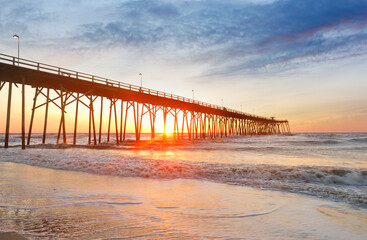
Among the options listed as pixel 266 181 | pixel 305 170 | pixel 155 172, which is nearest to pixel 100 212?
pixel 155 172

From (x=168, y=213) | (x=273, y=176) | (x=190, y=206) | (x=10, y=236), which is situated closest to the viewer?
(x=10, y=236)

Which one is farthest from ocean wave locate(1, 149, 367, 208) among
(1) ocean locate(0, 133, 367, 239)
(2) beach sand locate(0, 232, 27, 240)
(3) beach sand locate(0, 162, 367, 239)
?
(2) beach sand locate(0, 232, 27, 240)

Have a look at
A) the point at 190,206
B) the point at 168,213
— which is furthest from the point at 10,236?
the point at 190,206

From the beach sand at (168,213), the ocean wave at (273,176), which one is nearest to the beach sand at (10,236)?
the beach sand at (168,213)

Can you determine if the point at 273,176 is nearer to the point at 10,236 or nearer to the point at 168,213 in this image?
the point at 168,213

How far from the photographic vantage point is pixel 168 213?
12.5ft

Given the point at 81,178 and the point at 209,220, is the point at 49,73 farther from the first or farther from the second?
the point at 209,220

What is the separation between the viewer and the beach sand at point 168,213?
3016mm

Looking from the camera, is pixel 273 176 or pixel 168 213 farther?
pixel 273 176

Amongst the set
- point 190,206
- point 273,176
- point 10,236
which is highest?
point 10,236

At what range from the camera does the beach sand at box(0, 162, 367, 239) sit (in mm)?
3016

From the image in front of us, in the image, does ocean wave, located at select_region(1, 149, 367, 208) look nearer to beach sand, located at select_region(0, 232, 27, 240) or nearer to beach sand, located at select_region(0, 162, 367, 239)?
beach sand, located at select_region(0, 162, 367, 239)

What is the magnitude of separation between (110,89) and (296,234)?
74.8 ft

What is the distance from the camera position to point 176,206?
4227 millimetres
